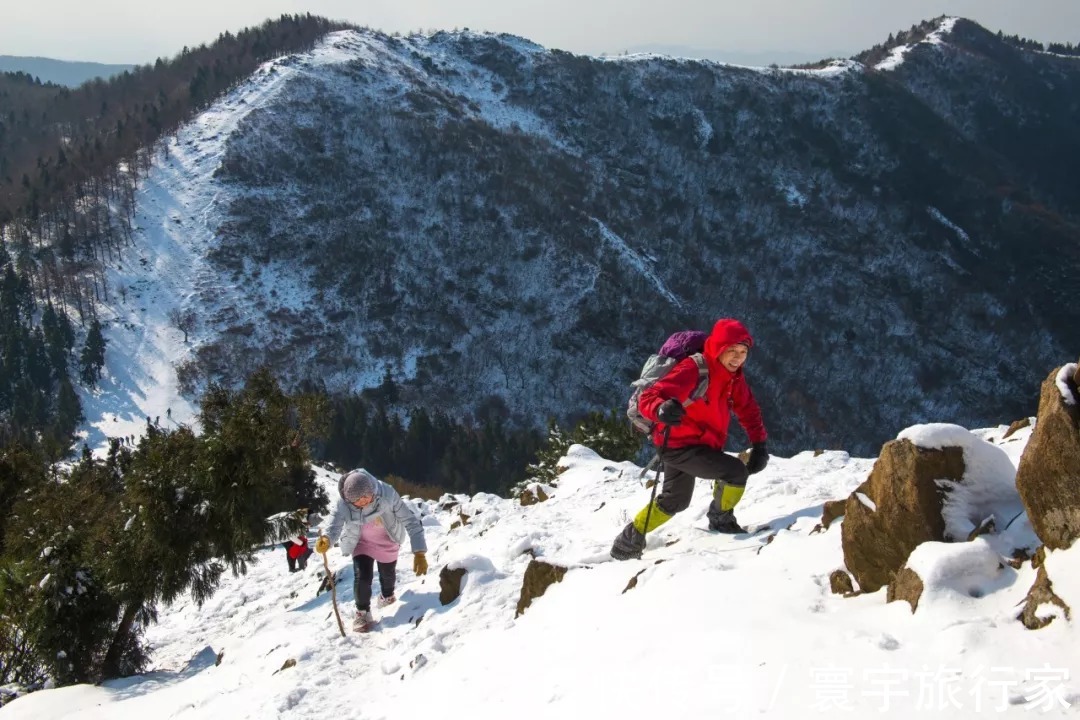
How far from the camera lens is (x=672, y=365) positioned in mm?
6285

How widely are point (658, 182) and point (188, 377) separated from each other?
108810mm

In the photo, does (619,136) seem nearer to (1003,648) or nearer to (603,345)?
(603,345)

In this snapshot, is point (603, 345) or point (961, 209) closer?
point (603, 345)

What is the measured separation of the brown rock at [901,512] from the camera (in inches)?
182

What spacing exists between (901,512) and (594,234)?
115 metres

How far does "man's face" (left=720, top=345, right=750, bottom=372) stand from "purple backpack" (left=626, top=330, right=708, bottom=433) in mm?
207


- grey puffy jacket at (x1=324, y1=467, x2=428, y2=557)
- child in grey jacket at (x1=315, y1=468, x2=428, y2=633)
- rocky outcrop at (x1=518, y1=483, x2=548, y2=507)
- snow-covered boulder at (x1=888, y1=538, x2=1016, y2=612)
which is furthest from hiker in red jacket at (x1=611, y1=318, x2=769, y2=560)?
rocky outcrop at (x1=518, y1=483, x2=548, y2=507)

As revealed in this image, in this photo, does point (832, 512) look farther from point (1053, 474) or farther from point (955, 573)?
point (1053, 474)

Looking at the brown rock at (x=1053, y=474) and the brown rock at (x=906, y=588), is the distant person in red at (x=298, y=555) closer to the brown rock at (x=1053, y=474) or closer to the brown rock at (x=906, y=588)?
the brown rock at (x=906, y=588)

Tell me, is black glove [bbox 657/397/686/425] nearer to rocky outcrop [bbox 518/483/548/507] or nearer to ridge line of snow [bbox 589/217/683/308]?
rocky outcrop [bbox 518/483/548/507]

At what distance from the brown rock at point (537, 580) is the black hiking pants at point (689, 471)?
51.1 inches

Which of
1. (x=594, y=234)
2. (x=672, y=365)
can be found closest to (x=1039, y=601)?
(x=672, y=365)

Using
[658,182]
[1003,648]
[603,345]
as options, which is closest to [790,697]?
[1003,648]

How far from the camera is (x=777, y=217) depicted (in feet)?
470
